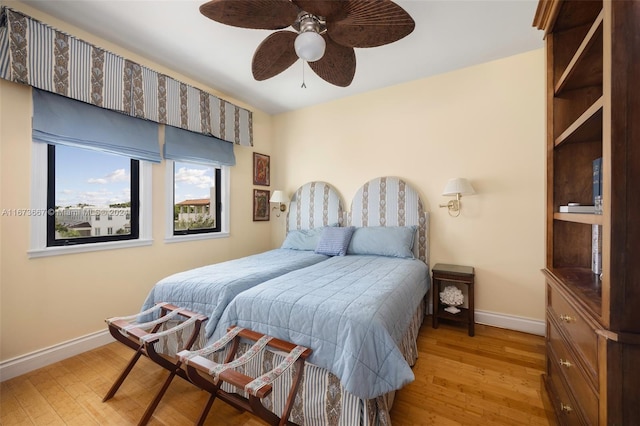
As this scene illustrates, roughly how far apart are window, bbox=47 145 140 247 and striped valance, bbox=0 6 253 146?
1.63 ft

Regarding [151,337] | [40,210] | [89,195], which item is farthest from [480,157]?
[40,210]

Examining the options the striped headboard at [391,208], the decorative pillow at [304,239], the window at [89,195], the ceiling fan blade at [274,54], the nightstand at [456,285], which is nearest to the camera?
the ceiling fan blade at [274,54]

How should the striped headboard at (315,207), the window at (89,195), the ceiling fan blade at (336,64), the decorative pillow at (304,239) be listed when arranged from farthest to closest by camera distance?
the striped headboard at (315,207) < the decorative pillow at (304,239) < the window at (89,195) < the ceiling fan blade at (336,64)

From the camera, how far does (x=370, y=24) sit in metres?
1.54

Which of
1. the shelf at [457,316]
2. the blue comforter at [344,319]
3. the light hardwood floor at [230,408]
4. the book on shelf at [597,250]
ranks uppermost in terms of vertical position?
the book on shelf at [597,250]

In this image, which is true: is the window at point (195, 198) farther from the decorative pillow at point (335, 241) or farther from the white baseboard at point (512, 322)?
the white baseboard at point (512, 322)

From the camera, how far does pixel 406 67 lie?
110 inches

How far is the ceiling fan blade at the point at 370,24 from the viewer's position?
1.41 m

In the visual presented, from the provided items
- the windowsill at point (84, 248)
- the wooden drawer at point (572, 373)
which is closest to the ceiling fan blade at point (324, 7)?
the wooden drawer at point (572, 373)

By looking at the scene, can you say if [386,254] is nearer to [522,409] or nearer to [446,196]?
[446,196]

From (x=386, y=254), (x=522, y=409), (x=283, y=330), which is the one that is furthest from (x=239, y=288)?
(x=522, y=409)

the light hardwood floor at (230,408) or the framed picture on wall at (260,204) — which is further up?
the framed picture on wall at (260,204)

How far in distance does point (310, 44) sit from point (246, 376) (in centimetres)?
177

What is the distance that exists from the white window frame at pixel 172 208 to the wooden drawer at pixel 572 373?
3.24 metres
